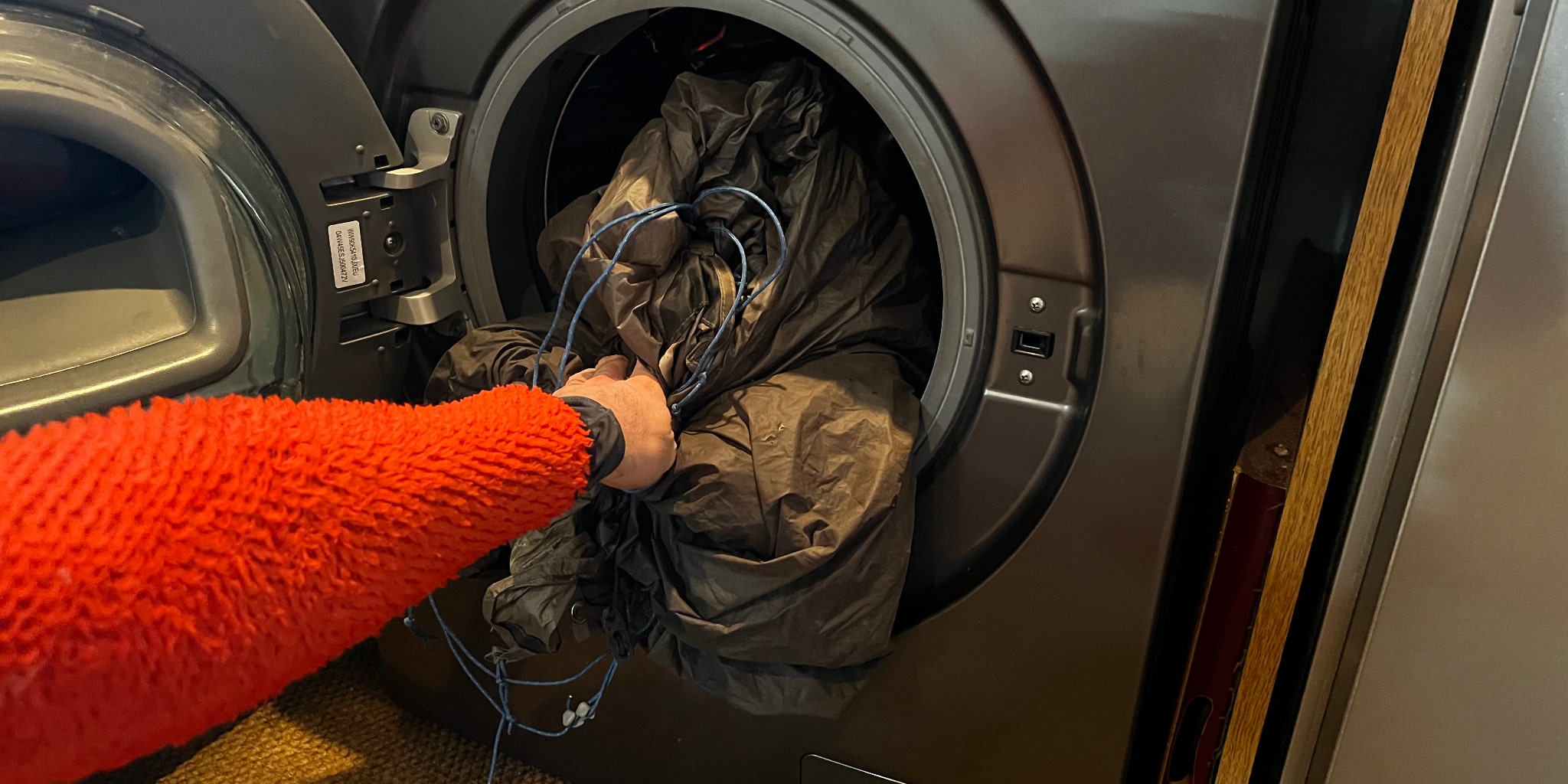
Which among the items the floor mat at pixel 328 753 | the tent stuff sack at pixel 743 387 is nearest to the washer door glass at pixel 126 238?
the tent stuff sack at pixel 743 387

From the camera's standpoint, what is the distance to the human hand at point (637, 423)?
2.20 feet

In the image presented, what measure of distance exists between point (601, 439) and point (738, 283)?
0.23 m

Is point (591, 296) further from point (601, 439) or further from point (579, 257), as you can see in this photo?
point (601, 439)

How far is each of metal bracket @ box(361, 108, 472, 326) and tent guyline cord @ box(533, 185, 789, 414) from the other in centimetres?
15

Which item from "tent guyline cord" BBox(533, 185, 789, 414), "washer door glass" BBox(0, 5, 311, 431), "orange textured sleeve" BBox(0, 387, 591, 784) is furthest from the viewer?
"tent guyline cord" BBox(533, 185, 789, 414)

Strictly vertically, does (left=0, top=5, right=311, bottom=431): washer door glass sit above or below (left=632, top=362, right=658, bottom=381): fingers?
above

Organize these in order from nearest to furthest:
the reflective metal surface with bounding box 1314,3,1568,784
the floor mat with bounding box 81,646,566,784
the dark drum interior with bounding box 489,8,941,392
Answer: the reflective metal surface with bounding box 1314,3,1568,784 < the dark drum interior with bounding box 489,8,941,392 < the floor mat with bounding box 81,646,566,784

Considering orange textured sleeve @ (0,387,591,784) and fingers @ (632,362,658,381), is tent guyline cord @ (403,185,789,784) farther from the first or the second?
orange textured sleeve @ (0,387,591,784)

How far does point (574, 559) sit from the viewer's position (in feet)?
2.56

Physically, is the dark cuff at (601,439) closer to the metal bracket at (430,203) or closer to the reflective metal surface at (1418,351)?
the metal bracket at (430,203)

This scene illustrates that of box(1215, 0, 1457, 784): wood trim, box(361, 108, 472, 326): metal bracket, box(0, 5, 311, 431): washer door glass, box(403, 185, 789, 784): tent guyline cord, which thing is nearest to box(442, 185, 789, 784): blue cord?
box(403, 185, 789, 784): tent guyline cord

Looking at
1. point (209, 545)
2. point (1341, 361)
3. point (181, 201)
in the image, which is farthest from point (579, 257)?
point (1341, 361)

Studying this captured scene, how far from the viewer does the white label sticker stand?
794 mm

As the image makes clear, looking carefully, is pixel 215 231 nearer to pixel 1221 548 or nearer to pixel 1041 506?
pixel 1041 506
